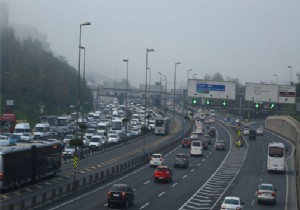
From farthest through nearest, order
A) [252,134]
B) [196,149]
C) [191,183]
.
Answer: [252,134]
[196,149]
[191,183]

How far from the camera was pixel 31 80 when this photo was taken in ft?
316

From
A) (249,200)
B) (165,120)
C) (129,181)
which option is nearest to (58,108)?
(165,120)

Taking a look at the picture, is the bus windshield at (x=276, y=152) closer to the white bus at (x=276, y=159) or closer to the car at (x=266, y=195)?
the white bus at (x=276, y=159)

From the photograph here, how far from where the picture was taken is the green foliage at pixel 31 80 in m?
88.6

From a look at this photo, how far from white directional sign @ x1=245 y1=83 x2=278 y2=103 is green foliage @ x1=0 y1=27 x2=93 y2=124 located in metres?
33.1

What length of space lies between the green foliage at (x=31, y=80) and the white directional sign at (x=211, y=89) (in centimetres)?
2712

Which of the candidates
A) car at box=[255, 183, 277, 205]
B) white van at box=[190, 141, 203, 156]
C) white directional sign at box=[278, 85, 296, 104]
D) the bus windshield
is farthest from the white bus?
white directional sign at box=[278, 85, 296, 104]

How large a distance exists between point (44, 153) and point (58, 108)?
6852 cm

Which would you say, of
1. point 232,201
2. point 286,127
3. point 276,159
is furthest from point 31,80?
point 232,201

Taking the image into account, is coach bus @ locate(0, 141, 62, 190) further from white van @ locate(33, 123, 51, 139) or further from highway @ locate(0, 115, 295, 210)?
white van @ locate(33, 123, 51, 139)

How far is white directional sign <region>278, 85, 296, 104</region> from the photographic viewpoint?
6588 centimetres

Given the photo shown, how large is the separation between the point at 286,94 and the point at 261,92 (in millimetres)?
2769

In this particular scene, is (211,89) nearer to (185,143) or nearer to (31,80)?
(185,143)

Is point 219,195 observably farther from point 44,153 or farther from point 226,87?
point 226,87
